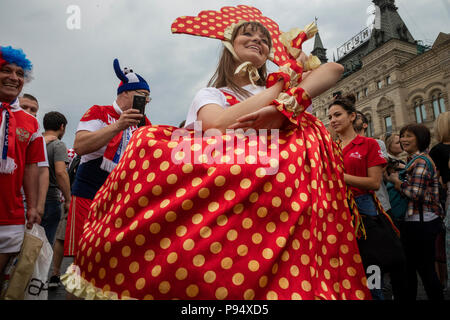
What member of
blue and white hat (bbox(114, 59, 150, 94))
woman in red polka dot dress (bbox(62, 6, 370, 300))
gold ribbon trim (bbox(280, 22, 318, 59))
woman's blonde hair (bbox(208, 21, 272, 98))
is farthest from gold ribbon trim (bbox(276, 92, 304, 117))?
blue and white hat (bbox(114, 59, 150, 94))

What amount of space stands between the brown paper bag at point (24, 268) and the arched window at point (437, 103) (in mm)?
25055

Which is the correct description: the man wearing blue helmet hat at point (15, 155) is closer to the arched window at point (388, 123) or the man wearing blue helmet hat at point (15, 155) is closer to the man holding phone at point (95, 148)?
the man holding phone at point (95, 148)

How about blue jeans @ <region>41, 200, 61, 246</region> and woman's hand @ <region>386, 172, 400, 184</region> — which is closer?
woman's hand @ <region>386, 172, 400, 184</region>

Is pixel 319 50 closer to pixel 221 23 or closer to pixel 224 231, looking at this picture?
pixel 221 23

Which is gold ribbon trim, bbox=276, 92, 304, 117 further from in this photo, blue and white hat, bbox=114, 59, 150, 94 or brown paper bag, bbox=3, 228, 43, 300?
brown paper bag, bbox=3, 228, 43, 300

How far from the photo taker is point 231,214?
0.98 meters

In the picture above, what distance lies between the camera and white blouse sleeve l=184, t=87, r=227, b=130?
1.28 metres

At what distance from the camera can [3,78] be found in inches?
79.4

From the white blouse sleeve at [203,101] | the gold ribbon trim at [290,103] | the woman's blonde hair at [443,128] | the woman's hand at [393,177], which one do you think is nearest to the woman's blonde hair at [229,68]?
the white blouse sleeve at [203,101]

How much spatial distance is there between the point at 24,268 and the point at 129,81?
1.60 m

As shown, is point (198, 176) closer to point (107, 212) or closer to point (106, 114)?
point (107, 212)

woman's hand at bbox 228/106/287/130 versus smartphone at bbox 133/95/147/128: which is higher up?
smartphone at bbox 133/95/147/128

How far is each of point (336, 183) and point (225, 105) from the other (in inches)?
23.6
